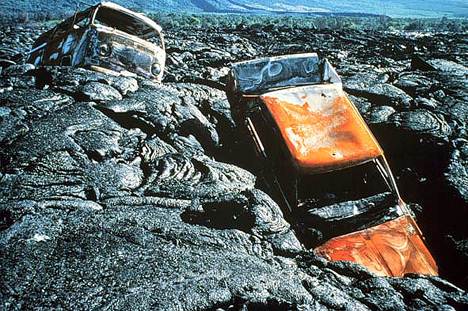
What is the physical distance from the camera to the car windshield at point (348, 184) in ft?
11.7

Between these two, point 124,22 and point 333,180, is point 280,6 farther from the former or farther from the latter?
point 333,180

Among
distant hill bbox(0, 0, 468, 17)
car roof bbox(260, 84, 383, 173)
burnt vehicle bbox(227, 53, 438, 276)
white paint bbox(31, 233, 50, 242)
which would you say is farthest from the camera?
distant hill bbox(0, 0, 468, 17)

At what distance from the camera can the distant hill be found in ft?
61.7

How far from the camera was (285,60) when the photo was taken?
540 centimetres

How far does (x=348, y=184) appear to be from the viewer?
3.61 metres

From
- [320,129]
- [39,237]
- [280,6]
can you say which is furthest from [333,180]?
[280,6]

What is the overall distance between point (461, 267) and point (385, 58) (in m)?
7.64

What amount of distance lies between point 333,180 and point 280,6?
32.6m

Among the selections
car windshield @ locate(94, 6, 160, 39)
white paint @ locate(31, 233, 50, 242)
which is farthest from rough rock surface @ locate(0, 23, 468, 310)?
car windshield @ locate(94, 6, 160, 39)

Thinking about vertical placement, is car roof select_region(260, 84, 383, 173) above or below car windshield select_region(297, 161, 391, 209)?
above

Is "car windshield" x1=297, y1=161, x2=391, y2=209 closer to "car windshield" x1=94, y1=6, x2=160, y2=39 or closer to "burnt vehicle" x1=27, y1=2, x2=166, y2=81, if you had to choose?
"burnt vehicle" x1=27, y1=2, x2=166, y2=81

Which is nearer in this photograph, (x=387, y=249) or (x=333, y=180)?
(x=387, y=249)

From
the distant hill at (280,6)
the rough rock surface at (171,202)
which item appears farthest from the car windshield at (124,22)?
the distant hill at (280,6)

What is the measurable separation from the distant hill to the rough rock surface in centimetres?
1547
